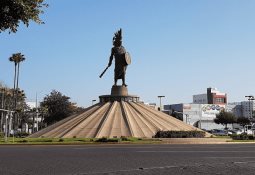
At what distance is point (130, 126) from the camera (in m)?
34.7

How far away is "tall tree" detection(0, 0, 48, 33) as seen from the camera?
8752 millimetres

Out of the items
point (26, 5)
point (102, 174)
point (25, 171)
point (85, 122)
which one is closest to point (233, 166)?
point (102, 174)

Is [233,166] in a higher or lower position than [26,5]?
lower

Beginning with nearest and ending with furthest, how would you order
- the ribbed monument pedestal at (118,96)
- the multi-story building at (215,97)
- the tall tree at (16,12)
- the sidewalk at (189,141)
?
the tall tree at (16,12), the sidewalk at (189,141), the ribbed monument pedestal at (118,96), the multi-story building at (215,97)

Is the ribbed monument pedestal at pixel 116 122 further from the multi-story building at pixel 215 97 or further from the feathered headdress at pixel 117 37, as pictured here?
the multi-story building at pixel 215 97

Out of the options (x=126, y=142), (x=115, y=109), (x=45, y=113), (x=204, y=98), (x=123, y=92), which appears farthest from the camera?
(x=204, y=98)

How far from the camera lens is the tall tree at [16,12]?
8.75 meters

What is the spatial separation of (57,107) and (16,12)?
221ft

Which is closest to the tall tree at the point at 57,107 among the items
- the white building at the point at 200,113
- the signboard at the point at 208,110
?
the white building at the point at 200,113

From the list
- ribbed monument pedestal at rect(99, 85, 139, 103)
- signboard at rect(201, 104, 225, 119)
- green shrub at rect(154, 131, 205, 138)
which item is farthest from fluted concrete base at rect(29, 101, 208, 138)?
signboard at rect(201, 104, 225, 119)

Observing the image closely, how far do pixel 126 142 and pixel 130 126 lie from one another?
650 centimetres

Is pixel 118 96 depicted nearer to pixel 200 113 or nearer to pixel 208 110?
pixel 200 113

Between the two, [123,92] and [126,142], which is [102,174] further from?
[123,92]

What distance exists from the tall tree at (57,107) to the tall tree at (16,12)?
65.6 metres
